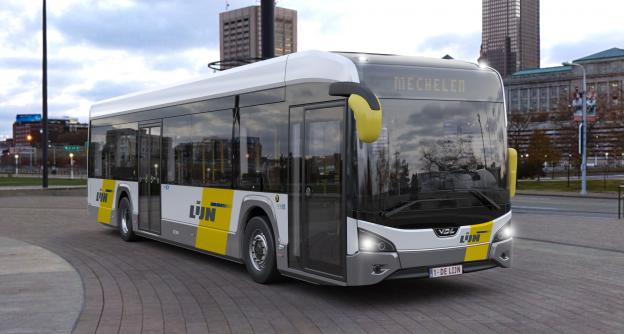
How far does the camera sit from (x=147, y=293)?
856 centimetres

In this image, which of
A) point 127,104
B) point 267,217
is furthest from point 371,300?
point 127,104

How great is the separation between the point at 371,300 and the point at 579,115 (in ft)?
121

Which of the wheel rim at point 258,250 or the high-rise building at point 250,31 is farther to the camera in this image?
the high-rise building at point 250,31

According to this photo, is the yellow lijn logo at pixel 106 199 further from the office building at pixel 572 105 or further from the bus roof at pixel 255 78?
the office building at pixel 572 105

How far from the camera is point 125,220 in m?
14.4

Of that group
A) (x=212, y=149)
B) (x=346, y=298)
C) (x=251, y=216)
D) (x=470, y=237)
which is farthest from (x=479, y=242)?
(x=212, y=149)

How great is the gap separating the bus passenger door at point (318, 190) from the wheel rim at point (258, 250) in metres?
0.81

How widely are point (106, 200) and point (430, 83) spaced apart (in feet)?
31.1

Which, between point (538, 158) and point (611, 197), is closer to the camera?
point (611, 197)

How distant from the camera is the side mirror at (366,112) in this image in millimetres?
7000

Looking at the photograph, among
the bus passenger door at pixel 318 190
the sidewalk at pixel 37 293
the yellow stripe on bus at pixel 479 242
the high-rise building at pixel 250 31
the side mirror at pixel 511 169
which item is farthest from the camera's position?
the high-rise building at pixel 250 31

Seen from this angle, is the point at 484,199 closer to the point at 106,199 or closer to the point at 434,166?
the point at 434,166

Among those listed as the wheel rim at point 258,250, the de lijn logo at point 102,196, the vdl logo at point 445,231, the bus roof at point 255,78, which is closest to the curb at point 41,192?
the de lijn logo at point 102,196

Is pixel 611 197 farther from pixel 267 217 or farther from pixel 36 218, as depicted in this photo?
pixel 267 217
